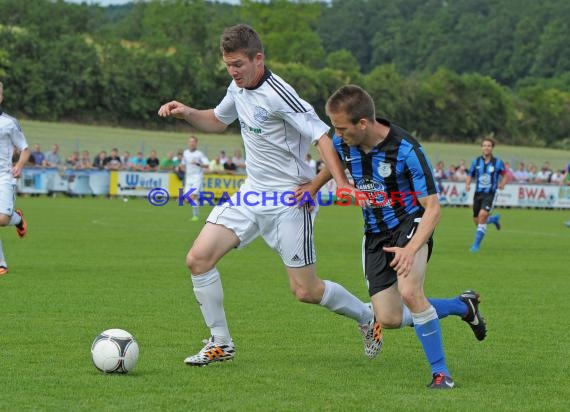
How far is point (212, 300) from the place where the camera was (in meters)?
7.33

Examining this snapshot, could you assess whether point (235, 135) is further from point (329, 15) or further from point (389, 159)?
point (329, 15)

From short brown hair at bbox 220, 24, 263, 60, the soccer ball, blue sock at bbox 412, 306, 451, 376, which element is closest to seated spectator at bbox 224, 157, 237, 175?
short brown hair at bbox 220, 24, 263, 60

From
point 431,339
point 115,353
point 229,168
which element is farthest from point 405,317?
point 229,168

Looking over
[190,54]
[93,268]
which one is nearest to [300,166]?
[93,268]

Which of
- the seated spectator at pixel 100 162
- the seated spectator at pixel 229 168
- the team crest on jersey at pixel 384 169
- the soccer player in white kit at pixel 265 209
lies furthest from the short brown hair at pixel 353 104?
the seated spectator at pixel 229 168

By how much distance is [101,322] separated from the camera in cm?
905

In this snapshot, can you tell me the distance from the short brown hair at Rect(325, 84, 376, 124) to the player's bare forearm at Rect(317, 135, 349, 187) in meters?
0.51

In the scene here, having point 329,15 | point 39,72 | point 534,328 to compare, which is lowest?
point 534,328

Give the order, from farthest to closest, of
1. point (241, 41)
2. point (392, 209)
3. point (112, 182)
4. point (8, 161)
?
point (112, 182) → point (8, 161) → point (241, 41) → point (392, 209)

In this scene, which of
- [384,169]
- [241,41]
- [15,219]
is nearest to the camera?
[384,169]

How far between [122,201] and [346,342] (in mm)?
27584

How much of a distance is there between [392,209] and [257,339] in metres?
2.18

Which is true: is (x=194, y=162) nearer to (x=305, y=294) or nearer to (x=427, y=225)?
(x=305, y=294)

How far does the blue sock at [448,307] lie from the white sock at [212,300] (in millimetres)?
1483
